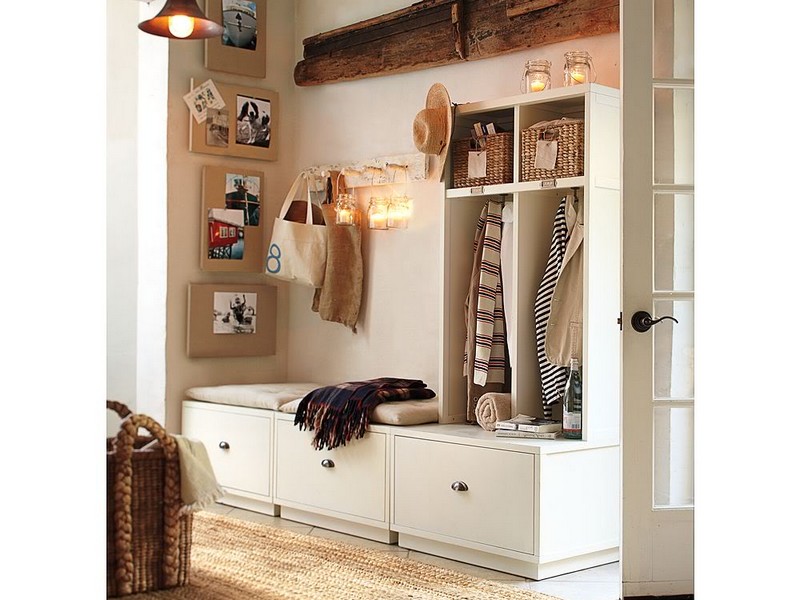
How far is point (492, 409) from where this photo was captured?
3.78 m

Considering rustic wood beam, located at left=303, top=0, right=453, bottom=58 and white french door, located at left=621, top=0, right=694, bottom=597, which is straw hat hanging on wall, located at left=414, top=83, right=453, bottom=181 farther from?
white french door, located at left=621, top=0, right=694, bottom=597

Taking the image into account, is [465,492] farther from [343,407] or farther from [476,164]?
[476,164]

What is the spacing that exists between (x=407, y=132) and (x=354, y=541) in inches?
79.9

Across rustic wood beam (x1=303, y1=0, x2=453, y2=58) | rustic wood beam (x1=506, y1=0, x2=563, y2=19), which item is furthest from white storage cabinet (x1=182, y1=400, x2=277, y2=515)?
rustic wood beam (x1=506, y1=0, x2=563, y2=19)

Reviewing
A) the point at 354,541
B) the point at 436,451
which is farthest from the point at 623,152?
the point at 354,541

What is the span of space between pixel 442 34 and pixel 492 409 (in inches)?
72.4

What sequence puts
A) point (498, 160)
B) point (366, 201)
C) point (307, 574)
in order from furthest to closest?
point (366, 201)
point (498, 160)
point (307, 574)

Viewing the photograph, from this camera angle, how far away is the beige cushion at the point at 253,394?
4.43 metres

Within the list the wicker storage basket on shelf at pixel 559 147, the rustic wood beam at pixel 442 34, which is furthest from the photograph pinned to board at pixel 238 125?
the wicker storage basket on shelf at pixel 559 147

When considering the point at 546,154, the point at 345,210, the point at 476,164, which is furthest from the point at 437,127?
the point at 345,210

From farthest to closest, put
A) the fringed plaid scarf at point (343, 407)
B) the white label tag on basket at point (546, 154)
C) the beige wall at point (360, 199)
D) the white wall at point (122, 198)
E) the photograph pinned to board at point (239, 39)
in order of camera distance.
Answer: the white wall at point (122, 198) < the photograph pinned to board at point (239, 39) < the beige wall at point (360, 199) < the fringed plaid scarf at point (343, 407) < the white label tag on basket at point (546, 154)

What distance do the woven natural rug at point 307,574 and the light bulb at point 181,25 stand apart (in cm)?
195

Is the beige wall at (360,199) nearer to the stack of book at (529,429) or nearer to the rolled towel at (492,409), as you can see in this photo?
the rolled towel at (492,409)
